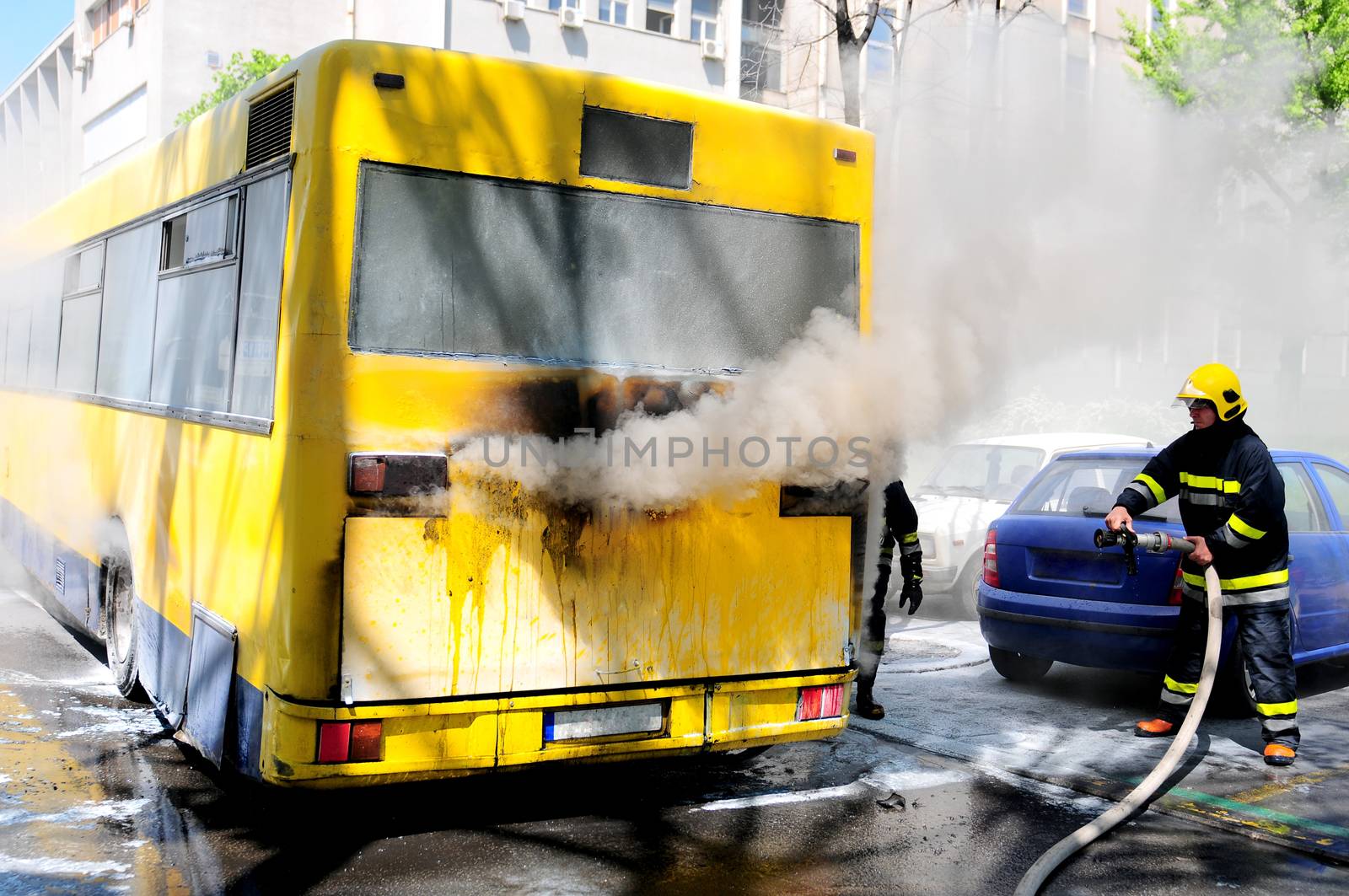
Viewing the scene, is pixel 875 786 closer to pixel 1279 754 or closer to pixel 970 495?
pixel 1279 754

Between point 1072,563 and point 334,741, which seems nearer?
point 334,741

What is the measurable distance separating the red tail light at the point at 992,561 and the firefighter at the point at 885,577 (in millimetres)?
941

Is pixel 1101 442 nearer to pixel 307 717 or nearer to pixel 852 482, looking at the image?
pixel 852 482

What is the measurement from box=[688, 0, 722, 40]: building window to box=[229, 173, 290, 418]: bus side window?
1112 inches

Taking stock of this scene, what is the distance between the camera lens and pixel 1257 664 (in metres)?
6.28

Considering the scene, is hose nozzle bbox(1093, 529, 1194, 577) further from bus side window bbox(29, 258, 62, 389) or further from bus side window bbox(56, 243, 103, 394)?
bus side window bbox(29, 258, 62, 389)

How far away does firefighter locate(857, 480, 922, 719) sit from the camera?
270 inches

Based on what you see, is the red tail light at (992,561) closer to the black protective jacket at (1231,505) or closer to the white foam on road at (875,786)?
the black protective jacket at (1231,505)

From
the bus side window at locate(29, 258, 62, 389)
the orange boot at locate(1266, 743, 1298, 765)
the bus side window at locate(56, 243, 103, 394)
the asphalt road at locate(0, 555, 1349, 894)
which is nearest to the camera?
the asphalt road at locate(0, 555, 1349, 894)

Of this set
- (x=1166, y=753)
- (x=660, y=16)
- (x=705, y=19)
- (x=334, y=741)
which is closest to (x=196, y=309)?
(x=334, y=741)

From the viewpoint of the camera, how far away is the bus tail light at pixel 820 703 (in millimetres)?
5066

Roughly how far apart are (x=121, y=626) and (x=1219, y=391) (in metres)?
5.97

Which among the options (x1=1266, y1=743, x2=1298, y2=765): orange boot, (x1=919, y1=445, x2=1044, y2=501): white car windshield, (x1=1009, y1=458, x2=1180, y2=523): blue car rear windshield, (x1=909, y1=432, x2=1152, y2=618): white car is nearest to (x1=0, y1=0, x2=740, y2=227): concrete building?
(x1=919, y1=445, x2=1044, y2=501): white car windshield

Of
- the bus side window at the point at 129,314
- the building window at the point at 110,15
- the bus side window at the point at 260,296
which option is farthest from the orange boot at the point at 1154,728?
the building window at the point at 110,15
